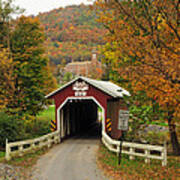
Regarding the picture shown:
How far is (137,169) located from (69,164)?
3.17 meters

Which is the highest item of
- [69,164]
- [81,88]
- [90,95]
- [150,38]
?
[150,38]

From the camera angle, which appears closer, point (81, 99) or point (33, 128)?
point (81, 99)

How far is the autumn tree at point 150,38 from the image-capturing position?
704cm

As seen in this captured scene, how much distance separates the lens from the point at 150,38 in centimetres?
793

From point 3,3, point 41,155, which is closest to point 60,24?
point 3,3

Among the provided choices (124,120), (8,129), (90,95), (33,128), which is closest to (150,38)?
(124,120)

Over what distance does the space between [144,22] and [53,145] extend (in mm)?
10548

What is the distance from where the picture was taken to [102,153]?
1295 centimetres

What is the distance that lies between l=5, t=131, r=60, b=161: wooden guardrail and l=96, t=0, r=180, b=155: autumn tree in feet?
21.6

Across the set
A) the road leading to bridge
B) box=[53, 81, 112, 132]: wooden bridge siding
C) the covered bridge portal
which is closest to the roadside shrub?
the covered bridge portal

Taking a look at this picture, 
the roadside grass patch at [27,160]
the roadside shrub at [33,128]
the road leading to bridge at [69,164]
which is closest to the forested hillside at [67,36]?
the roadside shrub at [33,128]

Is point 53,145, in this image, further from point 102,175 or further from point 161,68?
point 161,68

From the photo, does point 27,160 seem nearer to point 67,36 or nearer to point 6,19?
point 6,19

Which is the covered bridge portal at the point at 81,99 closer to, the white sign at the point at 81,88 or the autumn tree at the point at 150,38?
the white sign at the point at 81,88
